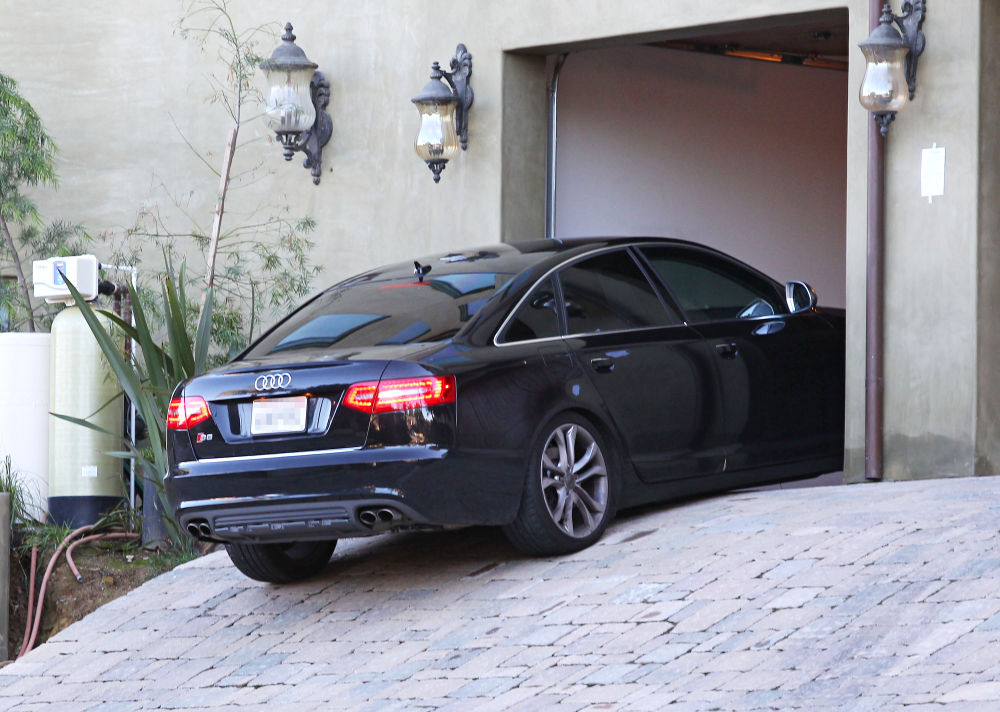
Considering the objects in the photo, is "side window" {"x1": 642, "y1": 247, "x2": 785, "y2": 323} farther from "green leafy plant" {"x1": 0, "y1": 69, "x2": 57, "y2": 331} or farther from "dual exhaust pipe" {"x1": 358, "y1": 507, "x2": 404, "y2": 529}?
"green leafy plant" {"x1": 0, "y1": 69, "x2": 57, "y2": 331}

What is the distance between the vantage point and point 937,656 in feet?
18.0

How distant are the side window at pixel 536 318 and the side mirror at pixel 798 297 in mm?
1637

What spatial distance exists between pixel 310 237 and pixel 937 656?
282 inches

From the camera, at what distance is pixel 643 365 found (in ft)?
25.7

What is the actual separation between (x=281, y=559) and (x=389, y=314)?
4.47ft

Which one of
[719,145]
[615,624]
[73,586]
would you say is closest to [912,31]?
[615,624]

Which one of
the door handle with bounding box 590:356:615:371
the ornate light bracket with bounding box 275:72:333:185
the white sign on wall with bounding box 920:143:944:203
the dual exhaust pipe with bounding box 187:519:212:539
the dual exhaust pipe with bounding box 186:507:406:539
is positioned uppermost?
the ornate light bracket with bounding box 275:72:333:185

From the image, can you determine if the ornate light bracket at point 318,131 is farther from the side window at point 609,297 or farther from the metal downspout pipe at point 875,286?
the metal downspout pipe at point 875,286

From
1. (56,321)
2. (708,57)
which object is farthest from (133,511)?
(708,57)

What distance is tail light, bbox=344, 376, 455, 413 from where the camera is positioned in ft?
22.0

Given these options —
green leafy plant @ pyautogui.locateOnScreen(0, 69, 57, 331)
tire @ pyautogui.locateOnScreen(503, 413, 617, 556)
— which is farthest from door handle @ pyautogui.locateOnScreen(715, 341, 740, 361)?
green leafy plant @ pyautogui.locateOnScreen(0, 69, 57, 331)

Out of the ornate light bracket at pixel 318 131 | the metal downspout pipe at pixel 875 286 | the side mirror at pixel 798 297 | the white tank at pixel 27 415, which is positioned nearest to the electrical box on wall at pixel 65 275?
the white tank at pixel 27 415

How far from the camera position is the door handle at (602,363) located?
7582 mm

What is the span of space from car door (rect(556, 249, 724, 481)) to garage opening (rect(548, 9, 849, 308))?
3387 mm
